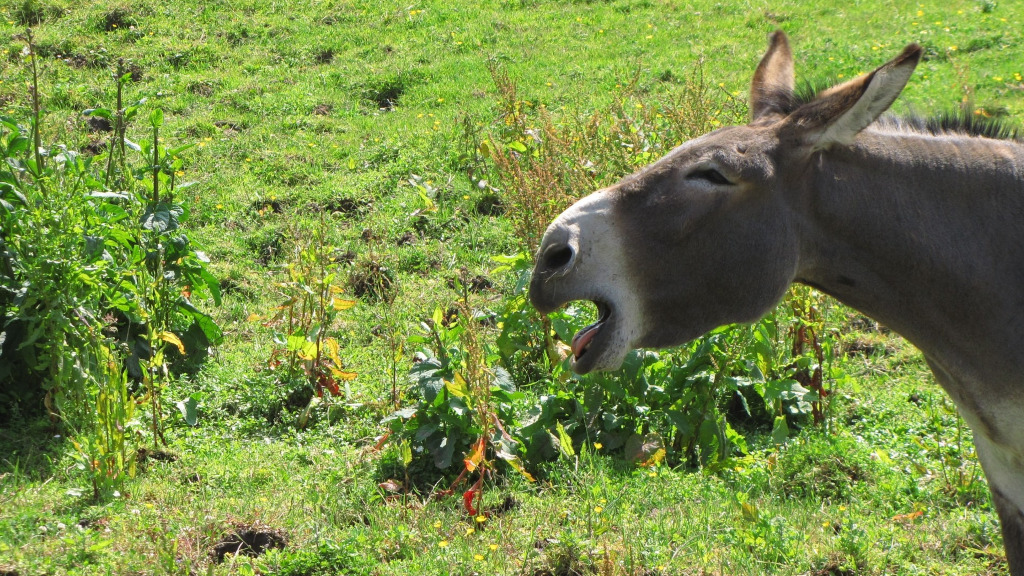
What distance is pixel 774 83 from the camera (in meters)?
3.19

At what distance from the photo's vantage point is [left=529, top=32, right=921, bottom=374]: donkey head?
106 inches

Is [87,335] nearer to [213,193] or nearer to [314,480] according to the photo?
[314,480]

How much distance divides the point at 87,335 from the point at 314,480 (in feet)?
4.39

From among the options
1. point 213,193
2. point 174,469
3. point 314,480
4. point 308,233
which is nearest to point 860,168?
point 314,480

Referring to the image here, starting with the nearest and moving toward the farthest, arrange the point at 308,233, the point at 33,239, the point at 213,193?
the point at 33,239 < the point at 308,233 < the point at 213,193

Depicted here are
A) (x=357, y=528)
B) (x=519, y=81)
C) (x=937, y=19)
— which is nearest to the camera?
(x=357, y=528)

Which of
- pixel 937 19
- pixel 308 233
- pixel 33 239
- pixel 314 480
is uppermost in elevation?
pixel 937 19

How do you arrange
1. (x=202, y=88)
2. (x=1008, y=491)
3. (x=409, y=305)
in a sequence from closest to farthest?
(x=1008, y=491)
(x=409, y=305)
(x=202, y=88)

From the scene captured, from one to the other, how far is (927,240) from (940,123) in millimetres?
517

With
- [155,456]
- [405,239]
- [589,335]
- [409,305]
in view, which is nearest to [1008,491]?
[589,335]

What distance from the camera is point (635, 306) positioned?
278 centimetres

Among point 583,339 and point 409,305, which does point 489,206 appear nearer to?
point 409,305

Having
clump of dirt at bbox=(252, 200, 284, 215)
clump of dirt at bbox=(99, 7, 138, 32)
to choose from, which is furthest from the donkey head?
clump of dirt at bbox=(99, 7, 138, 32)

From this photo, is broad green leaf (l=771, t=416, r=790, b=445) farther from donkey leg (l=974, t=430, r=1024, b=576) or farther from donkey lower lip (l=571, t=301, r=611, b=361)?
donkey lower lip (l=571, t=301, r=611, b=361)
